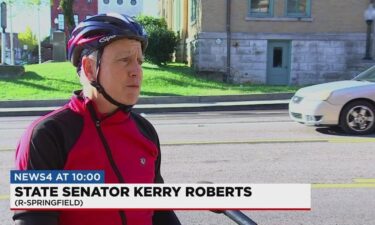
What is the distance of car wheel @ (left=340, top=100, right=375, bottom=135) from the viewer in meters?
10.1

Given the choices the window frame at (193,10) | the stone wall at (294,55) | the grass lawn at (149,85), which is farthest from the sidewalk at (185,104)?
the window frame at (193,10)

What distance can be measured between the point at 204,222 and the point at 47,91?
51.8 feet

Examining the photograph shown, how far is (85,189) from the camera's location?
189 centimetres

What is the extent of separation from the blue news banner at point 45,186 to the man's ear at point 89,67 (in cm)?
36

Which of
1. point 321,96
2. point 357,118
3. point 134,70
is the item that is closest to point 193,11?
point 321,96

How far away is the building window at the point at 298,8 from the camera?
23.7 m

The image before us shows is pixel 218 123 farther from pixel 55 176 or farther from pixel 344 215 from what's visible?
pixel 55 176

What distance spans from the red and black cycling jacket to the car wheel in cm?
859

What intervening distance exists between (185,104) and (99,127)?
1566 cm

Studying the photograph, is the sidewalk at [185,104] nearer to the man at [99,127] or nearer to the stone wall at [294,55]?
the stone wall at [294,55]

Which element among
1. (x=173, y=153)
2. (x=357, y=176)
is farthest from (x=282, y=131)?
(x=357, y=176)

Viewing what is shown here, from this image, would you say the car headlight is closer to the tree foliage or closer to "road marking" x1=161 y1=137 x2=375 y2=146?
"road marking" x1=161 y1=137 x2=375 y2=146

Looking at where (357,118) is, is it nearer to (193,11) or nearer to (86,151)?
(86,151)

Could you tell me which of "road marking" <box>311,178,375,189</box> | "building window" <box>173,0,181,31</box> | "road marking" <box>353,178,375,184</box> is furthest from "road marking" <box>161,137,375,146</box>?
"building window" <box>173,0,181,31</box>
